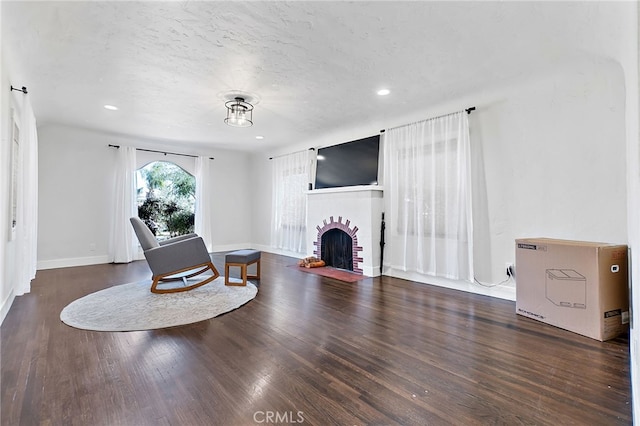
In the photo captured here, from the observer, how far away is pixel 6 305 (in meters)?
2.82

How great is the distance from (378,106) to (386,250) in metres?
2.14

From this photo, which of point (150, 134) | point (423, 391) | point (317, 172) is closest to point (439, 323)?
point (423, 391)

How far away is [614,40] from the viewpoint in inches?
86.0

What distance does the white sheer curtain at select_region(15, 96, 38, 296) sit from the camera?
315 centimetres

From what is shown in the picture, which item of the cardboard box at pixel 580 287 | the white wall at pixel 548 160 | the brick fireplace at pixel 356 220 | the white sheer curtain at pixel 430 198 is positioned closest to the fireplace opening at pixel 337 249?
the brick fireplace at pixel 356 220

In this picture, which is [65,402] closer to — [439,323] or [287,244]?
[439,323]

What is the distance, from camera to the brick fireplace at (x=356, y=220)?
452cm

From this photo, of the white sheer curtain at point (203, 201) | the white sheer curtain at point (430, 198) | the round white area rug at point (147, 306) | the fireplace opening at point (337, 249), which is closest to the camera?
the round white area rug at point (147, 306)

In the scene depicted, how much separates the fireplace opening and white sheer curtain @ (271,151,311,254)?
2.68 ft

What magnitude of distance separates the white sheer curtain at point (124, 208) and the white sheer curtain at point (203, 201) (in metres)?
1.28

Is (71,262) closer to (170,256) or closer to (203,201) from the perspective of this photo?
(203,201)
